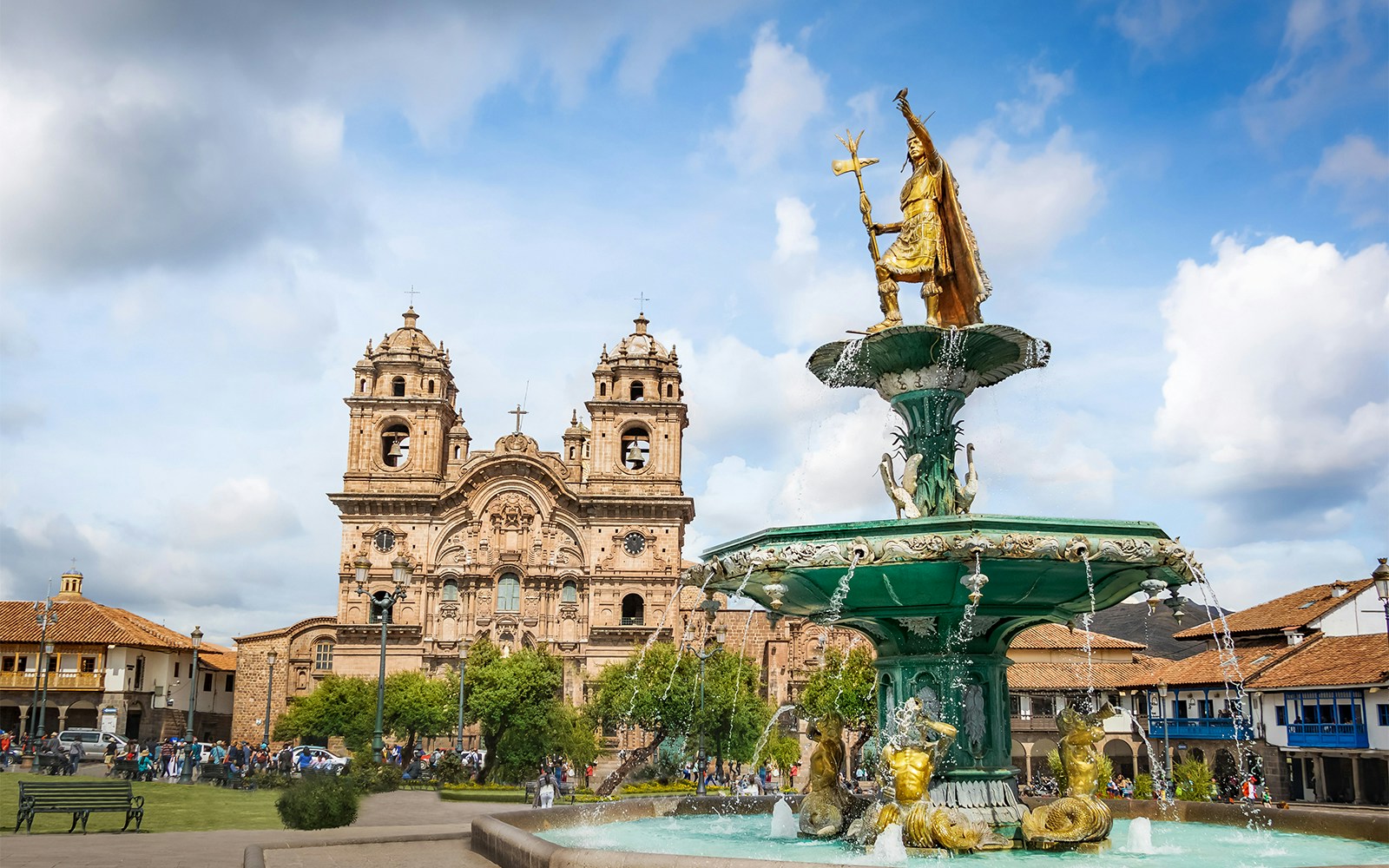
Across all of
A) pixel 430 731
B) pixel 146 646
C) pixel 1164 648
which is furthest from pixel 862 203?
pixel 1164 648

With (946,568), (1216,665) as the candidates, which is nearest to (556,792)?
(946,568)

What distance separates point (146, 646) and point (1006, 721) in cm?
4972

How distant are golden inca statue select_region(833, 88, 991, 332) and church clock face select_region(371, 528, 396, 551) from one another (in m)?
45.2

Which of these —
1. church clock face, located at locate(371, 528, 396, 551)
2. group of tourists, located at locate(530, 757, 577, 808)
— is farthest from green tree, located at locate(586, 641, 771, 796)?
church clock face, located at locate(371, 528, 396, 551)

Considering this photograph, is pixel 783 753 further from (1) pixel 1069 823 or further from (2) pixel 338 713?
(1) pixel 1069 823

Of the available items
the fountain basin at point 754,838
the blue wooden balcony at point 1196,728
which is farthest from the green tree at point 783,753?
the fountain basin at point 754,838

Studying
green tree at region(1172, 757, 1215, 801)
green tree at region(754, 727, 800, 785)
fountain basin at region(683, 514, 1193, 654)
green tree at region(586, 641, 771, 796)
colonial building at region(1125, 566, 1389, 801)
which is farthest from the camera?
green tree at region(754, 727, 800, 785)

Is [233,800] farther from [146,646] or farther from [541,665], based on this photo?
[146,646]

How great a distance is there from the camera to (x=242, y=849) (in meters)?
10.2

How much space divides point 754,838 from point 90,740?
35.4 meters

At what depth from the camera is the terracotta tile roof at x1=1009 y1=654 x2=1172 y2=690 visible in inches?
1629

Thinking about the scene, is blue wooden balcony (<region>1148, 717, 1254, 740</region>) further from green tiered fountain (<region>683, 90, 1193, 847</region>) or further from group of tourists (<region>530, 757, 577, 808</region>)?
green tiered fountain (<region>683, 90, 1193, 847</region>)

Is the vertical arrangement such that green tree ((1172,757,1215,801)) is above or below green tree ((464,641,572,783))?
below

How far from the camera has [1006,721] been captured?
908 centimetres
